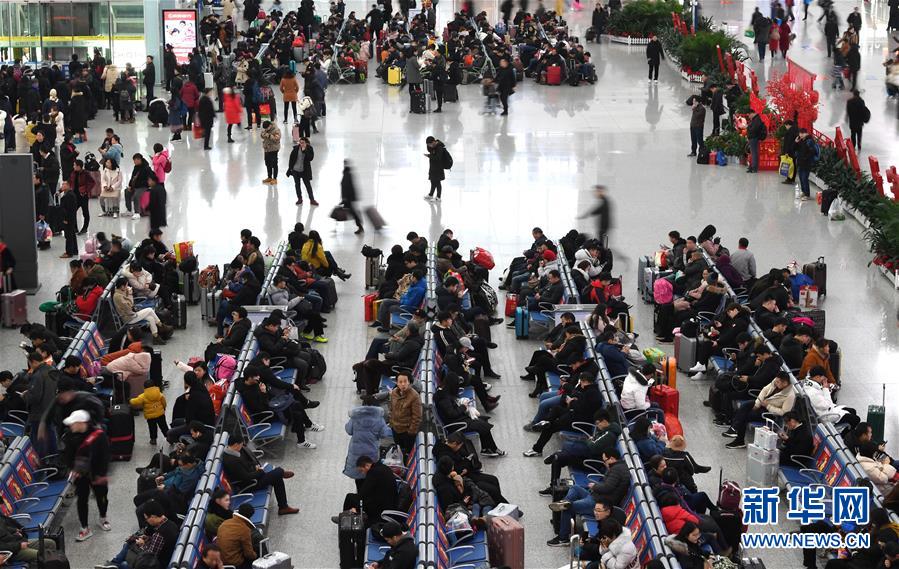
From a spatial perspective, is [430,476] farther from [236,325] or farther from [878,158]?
[878,158]

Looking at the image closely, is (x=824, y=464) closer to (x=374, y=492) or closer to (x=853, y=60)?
(x=374, y=492)

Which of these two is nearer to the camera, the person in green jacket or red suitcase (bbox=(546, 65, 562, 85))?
the person in green jacket

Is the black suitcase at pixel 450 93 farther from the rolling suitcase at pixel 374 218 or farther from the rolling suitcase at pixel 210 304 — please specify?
the rolling suitcase at pixel 210 304

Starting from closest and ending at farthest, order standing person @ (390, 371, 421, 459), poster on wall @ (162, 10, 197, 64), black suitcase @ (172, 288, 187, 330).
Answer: standing person @ (390, 371, 421, 459), black suitcase @ (172, 288, 187, 330), poster on wall @ (162, 10, 197, 64)

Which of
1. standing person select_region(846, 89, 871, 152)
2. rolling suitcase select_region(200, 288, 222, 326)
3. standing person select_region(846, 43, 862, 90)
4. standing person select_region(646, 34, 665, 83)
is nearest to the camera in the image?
rolling suitcase select_region(200, 288, 222, 326)

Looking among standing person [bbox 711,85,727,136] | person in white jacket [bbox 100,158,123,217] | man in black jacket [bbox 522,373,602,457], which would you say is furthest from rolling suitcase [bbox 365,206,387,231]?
standing person [bbox 711,85,727,136]

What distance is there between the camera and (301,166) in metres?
25.8

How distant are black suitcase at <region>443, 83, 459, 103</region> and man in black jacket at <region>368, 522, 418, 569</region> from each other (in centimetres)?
2587

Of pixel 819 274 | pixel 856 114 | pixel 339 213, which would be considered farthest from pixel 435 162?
pixel 856 114

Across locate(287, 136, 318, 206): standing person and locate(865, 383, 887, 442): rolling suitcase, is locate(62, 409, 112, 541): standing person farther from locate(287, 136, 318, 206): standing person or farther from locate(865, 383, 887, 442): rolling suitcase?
locate(287, 136, 318, 206): standing person

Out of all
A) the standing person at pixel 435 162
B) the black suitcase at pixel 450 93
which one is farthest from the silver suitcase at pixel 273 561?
the black suitcase at pixel 450 93

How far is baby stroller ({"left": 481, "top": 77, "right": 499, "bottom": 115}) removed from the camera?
1414 inches

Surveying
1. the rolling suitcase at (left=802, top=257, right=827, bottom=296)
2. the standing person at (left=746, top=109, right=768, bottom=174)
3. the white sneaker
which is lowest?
the white sneaker

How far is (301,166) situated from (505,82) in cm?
1005
